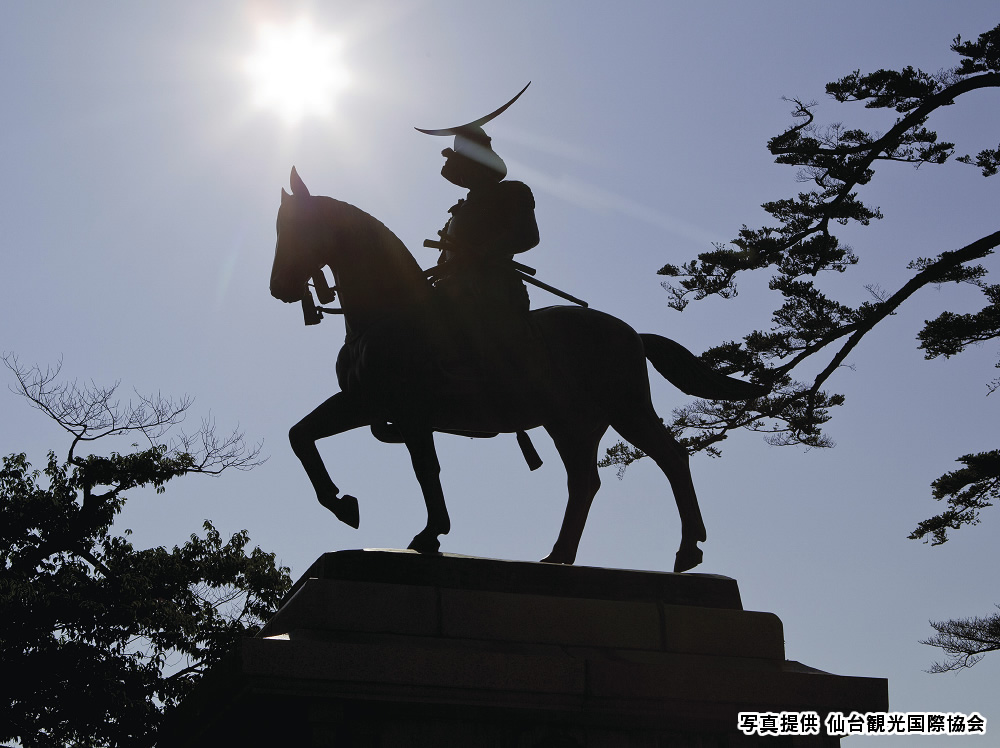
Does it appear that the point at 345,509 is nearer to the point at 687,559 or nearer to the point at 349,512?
the point at 349,512

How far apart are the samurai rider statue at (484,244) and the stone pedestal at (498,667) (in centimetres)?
146

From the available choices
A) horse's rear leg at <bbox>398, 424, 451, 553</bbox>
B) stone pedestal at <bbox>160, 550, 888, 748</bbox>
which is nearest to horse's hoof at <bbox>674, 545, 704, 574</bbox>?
stone pedestal at <bbox>160, 550, 888, 748</bbox>

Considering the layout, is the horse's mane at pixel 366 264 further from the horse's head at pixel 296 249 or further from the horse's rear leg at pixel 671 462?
the horse's rear leg at pixel 671 462

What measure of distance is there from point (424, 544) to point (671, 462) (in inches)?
66.2

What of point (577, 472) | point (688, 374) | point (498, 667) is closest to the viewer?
point (498, 667)

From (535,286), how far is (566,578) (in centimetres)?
206

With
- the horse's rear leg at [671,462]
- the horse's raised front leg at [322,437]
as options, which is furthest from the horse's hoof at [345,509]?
the horse's rear leg at [671,462]

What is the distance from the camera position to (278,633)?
5.65m

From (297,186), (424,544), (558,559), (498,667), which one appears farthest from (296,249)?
(498,667)

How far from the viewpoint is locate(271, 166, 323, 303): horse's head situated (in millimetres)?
6508

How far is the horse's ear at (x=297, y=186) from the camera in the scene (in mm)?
6609

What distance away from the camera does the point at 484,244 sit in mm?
7141

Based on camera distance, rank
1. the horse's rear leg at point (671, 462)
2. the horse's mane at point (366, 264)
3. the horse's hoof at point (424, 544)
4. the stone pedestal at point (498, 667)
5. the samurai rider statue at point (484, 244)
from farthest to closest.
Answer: the horse's rear leg at point (671, 462), the samurai rider statue at point (484, 244), the horse's mane at point (366, 264), the horse's hoof at point (424, 544), the stone pedestal at point (498, 667)

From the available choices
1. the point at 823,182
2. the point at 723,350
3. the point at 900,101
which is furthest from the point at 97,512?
the point at 900,101
